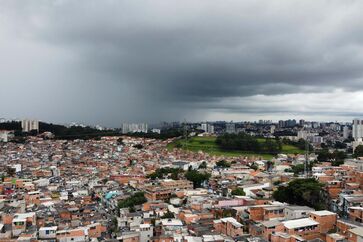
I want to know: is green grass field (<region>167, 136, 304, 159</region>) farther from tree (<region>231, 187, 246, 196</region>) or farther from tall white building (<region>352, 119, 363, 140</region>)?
tall white building (<region>352, 119, 363, 140</region>)

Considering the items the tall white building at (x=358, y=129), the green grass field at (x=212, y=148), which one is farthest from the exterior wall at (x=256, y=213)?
the tall white building at (x=358, y=129)

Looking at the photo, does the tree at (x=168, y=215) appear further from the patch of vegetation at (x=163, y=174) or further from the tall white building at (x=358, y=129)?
the tall white building at (x=358, y=129)

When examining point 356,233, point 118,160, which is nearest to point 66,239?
point 356,233

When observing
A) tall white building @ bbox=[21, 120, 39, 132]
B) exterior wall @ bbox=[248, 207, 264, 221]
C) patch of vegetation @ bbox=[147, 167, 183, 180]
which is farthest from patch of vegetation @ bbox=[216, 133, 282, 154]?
tall white building @ bbox=[21, 120, 39, 132]

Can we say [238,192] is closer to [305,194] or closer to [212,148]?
[305,194]

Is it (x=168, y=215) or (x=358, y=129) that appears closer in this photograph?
(x=168, y=215)

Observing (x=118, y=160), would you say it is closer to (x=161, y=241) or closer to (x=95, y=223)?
(x=95, y=223)

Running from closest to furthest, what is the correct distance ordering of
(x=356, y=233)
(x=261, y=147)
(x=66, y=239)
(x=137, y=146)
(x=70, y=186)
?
(x=356, y=233), (x=66, y=239), (x=70, y=186), (x=261, y=147), (x=137, y=146)

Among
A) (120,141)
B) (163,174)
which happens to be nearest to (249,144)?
(120,141)
